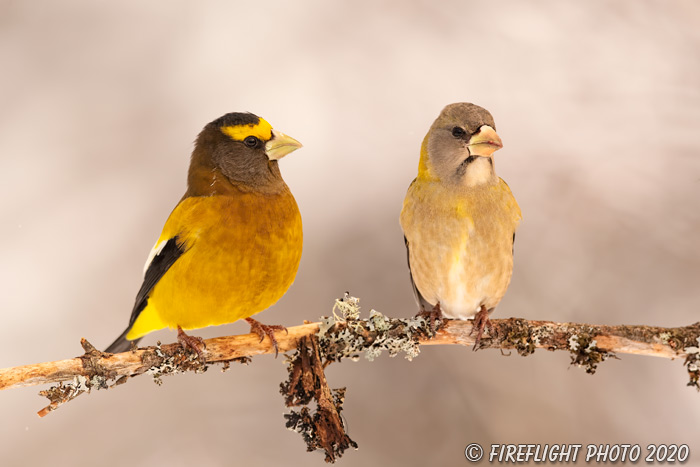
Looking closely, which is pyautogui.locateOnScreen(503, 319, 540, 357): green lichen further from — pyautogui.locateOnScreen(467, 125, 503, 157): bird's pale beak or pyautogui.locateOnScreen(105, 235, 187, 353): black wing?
pyautogui.locateOnScreen(105, 235, 187, 353): black wing

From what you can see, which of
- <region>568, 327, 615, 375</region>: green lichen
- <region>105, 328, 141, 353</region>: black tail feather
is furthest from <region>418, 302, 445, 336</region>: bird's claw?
<region>105, 328, 141, 353</region>: black tail feather

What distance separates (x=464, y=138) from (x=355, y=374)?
1.47 meters

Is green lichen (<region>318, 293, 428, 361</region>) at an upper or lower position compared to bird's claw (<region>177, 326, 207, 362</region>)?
upper

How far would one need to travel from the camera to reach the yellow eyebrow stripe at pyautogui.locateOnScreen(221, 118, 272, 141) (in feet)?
8.52

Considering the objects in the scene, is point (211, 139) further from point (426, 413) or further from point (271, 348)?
point (426, 413)

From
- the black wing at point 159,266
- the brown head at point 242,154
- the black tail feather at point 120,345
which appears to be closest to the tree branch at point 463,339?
the black wing at point 159,266

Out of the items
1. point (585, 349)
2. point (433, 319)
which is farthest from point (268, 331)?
point (585, 349)

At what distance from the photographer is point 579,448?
10.3ft

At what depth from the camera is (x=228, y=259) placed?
2496 millimetres

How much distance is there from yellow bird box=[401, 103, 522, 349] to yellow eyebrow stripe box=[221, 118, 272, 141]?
65cm

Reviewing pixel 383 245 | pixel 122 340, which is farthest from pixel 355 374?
pixel 122 340

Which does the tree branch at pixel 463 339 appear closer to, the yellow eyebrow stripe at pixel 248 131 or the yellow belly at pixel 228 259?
the yellow belly at pixel 228 259

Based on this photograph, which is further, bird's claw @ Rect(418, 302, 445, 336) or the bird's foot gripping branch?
bird's claw @ Rect(418, 302, 445, 336)

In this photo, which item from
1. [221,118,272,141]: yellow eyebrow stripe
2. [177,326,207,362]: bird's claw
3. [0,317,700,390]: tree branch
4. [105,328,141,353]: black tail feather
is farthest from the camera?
[105,328,141,353]: black tail feather
